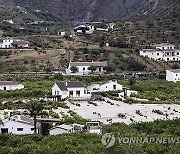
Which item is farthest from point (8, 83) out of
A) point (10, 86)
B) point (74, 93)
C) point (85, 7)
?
point (85, 7)

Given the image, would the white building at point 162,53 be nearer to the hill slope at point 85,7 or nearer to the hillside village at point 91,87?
the hillside village at point 91,87

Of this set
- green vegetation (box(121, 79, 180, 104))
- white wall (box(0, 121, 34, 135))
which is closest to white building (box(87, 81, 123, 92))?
green vegetation (box(121, 79, 180, 104))

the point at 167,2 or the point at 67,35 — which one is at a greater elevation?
the point at 167,2

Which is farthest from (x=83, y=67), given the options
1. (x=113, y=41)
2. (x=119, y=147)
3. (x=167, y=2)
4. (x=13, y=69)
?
(x=167, y=2)

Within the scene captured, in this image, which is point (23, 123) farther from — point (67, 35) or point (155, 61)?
point (67, 35)

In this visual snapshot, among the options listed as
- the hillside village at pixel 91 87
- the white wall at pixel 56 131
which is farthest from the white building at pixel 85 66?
the white wall at pixel 56 131

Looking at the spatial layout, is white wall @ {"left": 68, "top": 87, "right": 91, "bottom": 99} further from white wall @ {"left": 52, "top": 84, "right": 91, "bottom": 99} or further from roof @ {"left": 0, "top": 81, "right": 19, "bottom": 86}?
roof @ {"left": 0, "top": 81, "right": 19, "bottom": 86}
